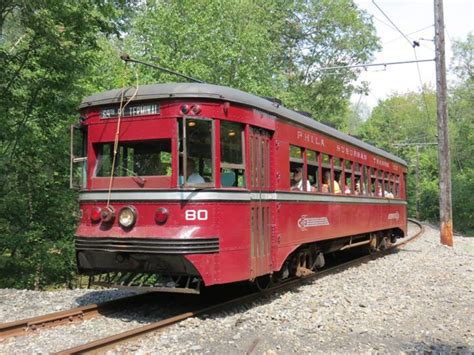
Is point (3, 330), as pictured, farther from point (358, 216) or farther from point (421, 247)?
point (421, 247)

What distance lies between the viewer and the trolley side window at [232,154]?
722cm

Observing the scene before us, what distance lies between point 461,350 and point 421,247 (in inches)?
498

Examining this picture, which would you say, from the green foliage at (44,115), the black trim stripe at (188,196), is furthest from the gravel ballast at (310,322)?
the green foliage at (44,115)

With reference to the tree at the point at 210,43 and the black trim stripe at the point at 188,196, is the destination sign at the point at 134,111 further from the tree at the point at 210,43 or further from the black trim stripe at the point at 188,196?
the tree at the point at 210,43

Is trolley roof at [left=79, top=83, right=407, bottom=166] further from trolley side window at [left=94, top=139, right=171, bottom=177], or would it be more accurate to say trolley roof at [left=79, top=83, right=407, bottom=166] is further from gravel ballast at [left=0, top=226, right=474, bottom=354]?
gravel ballast at [left=0, top=226, right=474, bottom=354]


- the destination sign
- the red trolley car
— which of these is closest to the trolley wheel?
the red trolley car

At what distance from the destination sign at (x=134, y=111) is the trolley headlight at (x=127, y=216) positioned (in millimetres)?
1285

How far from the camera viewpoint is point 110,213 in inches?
279

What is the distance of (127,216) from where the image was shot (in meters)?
6.99

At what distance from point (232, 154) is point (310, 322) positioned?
8.15 feet

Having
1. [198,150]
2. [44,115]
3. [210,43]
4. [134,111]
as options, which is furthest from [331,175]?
[210,43]

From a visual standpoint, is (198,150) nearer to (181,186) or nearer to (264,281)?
(181,186)

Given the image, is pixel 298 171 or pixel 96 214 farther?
pixel 298 171

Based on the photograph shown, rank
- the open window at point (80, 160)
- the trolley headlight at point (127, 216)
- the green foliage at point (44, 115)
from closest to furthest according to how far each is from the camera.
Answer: the trolley headlight at point (127, 216), the open window at point (80, 160), the green foliage at point (44, 115)
